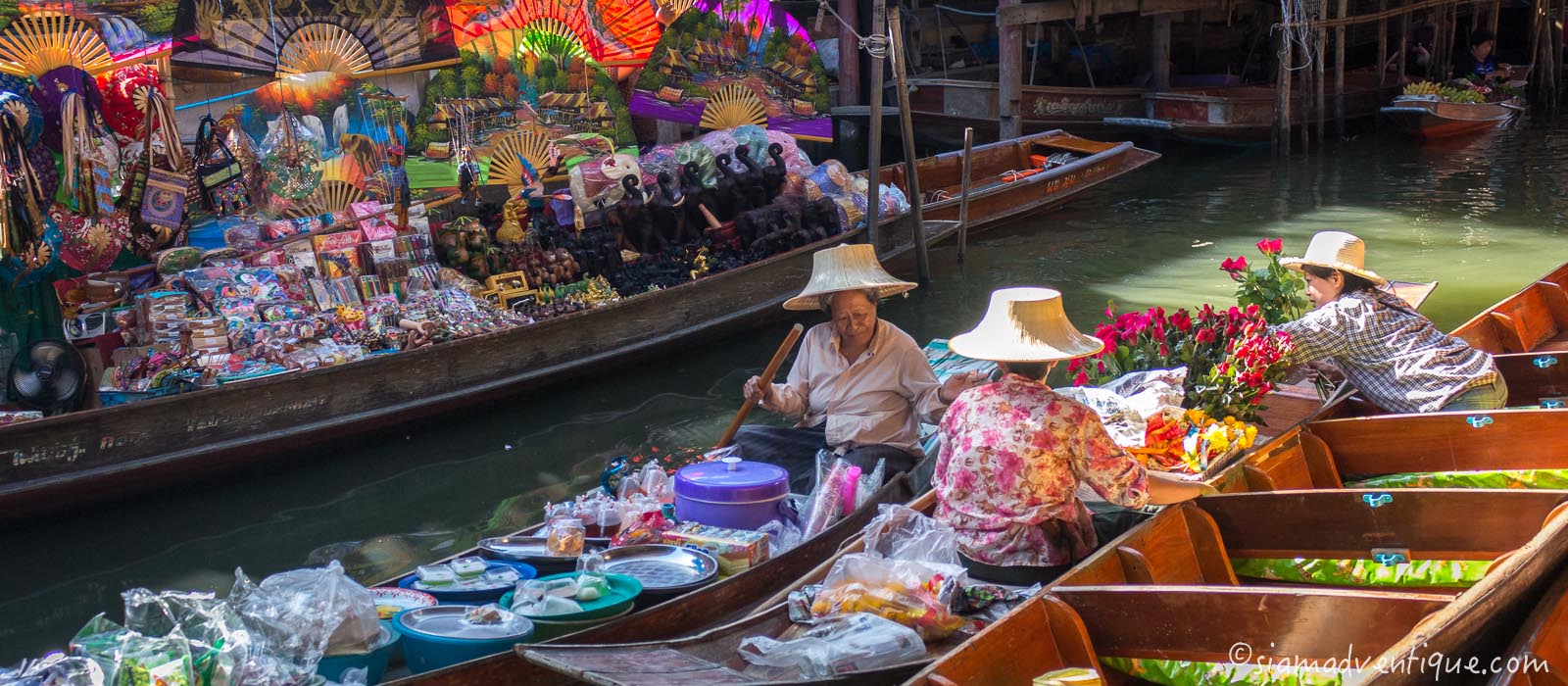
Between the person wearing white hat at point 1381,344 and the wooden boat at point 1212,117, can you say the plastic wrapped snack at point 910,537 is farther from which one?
the wooden boat at point 1212,117

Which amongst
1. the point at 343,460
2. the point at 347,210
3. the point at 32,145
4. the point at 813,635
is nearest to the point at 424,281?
the point at 347,210

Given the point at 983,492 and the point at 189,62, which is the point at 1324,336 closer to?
the point at 983,492

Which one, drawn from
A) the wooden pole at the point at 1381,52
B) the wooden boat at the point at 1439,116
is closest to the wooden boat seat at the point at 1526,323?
the wooden boat at the point at 1439,116

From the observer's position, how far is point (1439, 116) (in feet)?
54.2

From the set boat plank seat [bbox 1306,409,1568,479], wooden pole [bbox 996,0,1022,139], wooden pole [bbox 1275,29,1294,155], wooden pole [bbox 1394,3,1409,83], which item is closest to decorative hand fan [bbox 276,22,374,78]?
boat plank seat [bbox 1306,409,1568,479]

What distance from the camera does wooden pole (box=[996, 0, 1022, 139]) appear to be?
47.2 ft

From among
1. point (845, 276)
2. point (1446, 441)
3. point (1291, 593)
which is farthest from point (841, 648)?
point (1446, 441)

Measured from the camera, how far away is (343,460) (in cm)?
670

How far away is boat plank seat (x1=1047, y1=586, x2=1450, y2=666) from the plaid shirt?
1779mm

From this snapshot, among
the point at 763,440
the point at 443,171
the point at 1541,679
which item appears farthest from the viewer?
the point at 443,171

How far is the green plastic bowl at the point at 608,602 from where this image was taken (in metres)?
3.47

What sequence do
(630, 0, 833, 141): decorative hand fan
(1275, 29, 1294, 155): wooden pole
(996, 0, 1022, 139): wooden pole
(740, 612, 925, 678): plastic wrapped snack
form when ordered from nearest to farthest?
(740, 612, 925, 678): plastic wrapped snack → (630, 0, 833, 141): decorative hand fan → (996, 0, 1022, 139): wooden pole → (1275, 29, 1294, 155): wooden pole

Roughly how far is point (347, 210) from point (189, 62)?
3.89 ft

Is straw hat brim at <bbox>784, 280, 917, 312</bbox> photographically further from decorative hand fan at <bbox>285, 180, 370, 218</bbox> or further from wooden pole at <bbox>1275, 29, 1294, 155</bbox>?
wooden pole at <bbox>1275, 29, 1294, 155</bbox>
